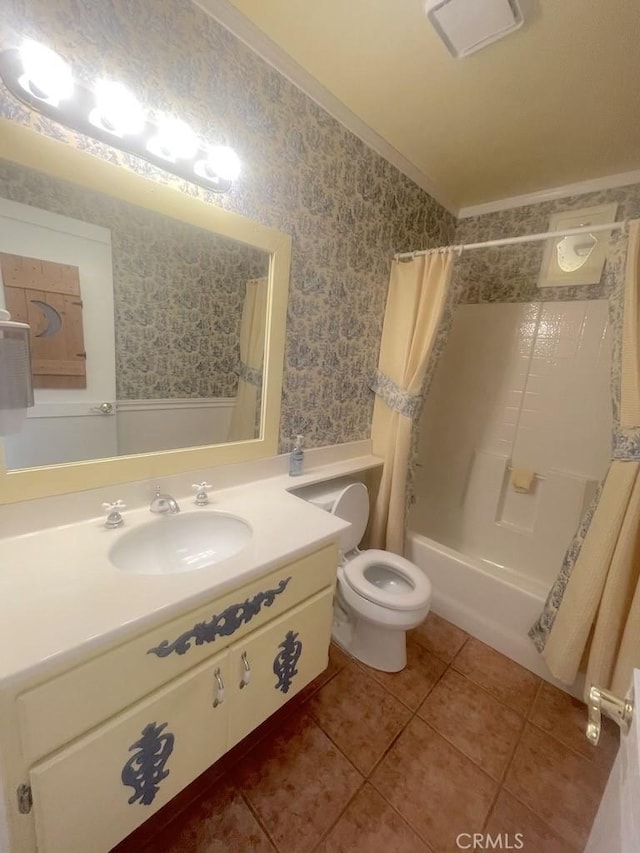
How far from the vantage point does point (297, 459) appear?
1.55 metres

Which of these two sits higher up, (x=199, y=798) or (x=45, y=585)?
(x=45, y=585)

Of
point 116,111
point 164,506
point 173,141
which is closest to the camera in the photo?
point 116,111

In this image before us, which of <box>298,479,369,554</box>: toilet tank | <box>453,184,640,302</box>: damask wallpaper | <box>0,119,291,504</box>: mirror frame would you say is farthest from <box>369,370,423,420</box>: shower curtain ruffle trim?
<box>0,119,291,504</box>: mirror frame

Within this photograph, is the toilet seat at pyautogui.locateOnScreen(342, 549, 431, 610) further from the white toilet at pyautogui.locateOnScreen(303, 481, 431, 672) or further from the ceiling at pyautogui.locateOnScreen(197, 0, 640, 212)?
the ceiling at pyautogui.locateOnScreen(197, 0, 640, 212)

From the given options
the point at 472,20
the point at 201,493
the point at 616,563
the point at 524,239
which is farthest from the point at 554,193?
the point at 201,493

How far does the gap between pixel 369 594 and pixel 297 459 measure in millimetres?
639

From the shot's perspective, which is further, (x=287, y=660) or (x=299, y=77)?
(x=299, y=77)

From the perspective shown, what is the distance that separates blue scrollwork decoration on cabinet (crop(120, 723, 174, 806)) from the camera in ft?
2.47

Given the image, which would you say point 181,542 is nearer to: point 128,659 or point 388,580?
point 128,659

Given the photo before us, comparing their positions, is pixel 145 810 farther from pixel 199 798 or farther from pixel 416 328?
pixel 416 328

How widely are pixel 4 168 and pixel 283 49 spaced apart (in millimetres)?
1005

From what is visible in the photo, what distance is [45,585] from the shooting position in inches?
29.3

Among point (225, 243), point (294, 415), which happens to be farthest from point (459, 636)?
point (225, 243)

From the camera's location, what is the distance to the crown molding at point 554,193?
5.58ft
